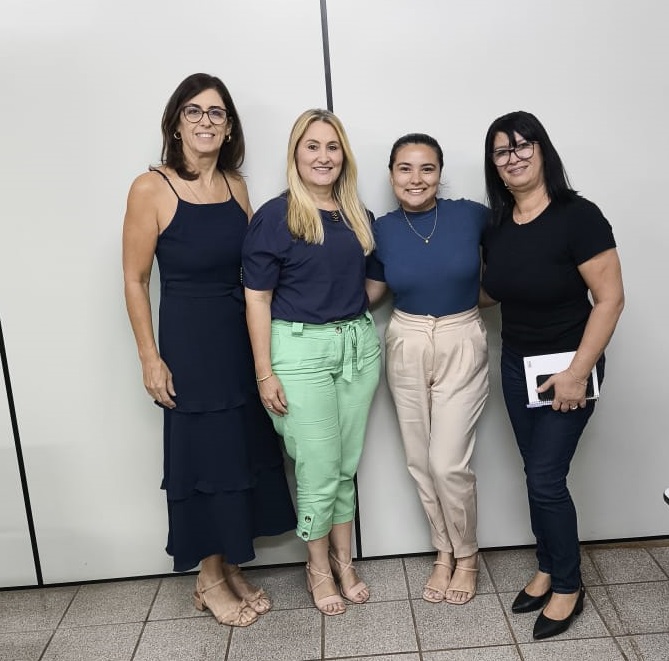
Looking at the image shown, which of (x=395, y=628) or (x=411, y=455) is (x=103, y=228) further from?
(x=395, y=628)

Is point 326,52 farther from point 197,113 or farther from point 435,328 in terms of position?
point 435,328

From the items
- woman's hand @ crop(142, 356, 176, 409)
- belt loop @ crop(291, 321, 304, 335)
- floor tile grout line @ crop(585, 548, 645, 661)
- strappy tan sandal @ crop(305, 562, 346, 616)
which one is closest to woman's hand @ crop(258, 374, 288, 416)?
belt loop @ crop(291, 321, 304, 335)

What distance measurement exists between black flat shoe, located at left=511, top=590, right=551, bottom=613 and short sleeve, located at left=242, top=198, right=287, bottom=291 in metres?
1.37

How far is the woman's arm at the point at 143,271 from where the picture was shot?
207cm

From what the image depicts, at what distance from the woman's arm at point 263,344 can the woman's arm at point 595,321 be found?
0.85 meters

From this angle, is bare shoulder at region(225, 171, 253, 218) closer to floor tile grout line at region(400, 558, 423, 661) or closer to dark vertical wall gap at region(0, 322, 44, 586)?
dark vertical wall gap at region(0, 322, 44, 586)

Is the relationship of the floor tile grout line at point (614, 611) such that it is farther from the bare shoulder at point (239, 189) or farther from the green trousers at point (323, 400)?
the bare shoulder at point (239, 189)

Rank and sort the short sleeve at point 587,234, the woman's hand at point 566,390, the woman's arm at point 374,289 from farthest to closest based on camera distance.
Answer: the woman's arm at point 374,289 → the woman's hand at point 566,390 → the short sleeve at point 587,234

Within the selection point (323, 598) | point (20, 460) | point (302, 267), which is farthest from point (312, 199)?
point (20, 460)

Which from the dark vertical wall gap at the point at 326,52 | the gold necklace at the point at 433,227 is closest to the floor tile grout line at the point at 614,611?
the gold necklace at the point at 433,227

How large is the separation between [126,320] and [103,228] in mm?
340

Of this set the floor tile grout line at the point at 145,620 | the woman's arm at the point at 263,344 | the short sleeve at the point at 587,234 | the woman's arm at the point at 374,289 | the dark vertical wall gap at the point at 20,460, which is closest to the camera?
the short sleeve at the point at 587,234

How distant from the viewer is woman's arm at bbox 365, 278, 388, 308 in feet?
7.67

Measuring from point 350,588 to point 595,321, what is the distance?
1284 mm
